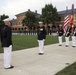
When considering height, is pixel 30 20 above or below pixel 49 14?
below

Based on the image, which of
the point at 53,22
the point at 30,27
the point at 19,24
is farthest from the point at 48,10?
the point at 19,24

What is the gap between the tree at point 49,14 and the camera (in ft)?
256

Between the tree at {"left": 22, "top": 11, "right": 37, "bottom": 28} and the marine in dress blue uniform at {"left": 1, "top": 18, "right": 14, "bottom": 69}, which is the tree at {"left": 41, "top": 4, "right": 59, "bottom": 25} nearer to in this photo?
the tree at {"left": 22, "top": 11, "right": 37, "bottom": 28}

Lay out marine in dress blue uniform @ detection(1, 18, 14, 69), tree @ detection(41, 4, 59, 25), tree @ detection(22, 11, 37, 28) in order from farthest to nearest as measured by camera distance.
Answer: tree @ detection(22, 11, 37, 28) < tree @ detection(41, 4, 59, 25) < marine in dress blue uniform @ detection(1, 18, 14, 69)

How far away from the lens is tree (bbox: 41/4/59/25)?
78062mm

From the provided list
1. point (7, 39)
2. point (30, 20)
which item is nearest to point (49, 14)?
point (30, 20)

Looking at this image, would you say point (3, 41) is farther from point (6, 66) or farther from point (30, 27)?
point (30, 27)

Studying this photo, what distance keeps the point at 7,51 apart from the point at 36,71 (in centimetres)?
147

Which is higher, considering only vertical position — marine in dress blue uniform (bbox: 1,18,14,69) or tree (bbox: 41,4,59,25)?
tree (bbox: 41,4,59,25)

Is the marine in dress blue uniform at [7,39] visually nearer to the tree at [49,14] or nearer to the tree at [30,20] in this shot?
the tree at [49,14]

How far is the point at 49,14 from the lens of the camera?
7862 centimetres

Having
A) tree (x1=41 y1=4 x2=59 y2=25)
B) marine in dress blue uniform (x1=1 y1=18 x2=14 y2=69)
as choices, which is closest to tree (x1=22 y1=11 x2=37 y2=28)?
tree (x1=41 y1=4 x2=59 y2=25)

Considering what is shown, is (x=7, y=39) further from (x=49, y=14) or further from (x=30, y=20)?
(x=30, y=20)

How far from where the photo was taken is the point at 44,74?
310 inches
